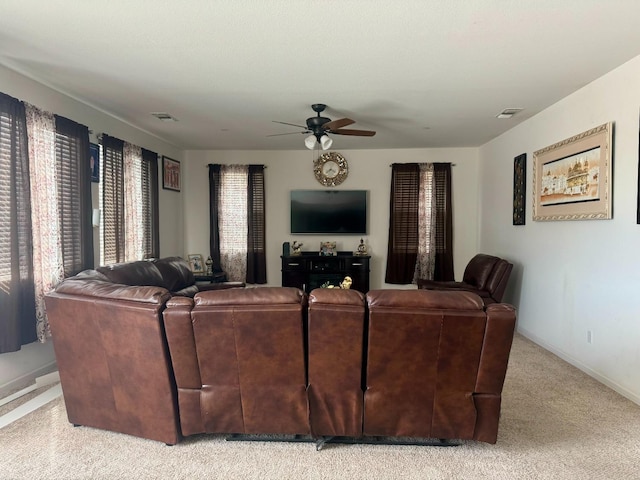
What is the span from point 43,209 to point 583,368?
196 inches

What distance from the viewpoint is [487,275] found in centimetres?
463

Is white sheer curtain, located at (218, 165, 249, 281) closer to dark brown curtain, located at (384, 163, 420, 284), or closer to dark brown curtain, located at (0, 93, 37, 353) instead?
dark brown curtain, located at (384, 163, 420, 284)

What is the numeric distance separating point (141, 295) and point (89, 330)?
41cm

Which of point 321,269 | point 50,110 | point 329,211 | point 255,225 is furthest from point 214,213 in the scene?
point 50,110

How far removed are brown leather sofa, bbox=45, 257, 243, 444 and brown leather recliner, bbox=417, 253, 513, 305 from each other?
347 cm

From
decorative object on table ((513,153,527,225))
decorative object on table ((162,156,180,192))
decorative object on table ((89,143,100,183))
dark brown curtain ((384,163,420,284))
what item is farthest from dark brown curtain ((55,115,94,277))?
decorative object on table ((513,153,527,225))

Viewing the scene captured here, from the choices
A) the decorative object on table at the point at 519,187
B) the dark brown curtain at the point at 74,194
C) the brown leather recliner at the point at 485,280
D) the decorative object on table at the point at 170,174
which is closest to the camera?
the dark brown curtain at the point at 74,194

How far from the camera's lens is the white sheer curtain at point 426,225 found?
6.04 m

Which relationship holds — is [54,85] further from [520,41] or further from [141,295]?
[520,41]

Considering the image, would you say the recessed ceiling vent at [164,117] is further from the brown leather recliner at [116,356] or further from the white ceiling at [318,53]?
the brown leather recliner at [116,356]

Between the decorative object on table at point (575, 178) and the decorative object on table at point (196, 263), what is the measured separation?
15.9 feet

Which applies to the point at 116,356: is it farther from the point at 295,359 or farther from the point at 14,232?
the point at 14,232

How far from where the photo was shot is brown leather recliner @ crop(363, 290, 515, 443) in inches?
75.4

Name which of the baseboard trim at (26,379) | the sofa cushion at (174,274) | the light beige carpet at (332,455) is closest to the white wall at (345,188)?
the sofa cushion at (174,274)
